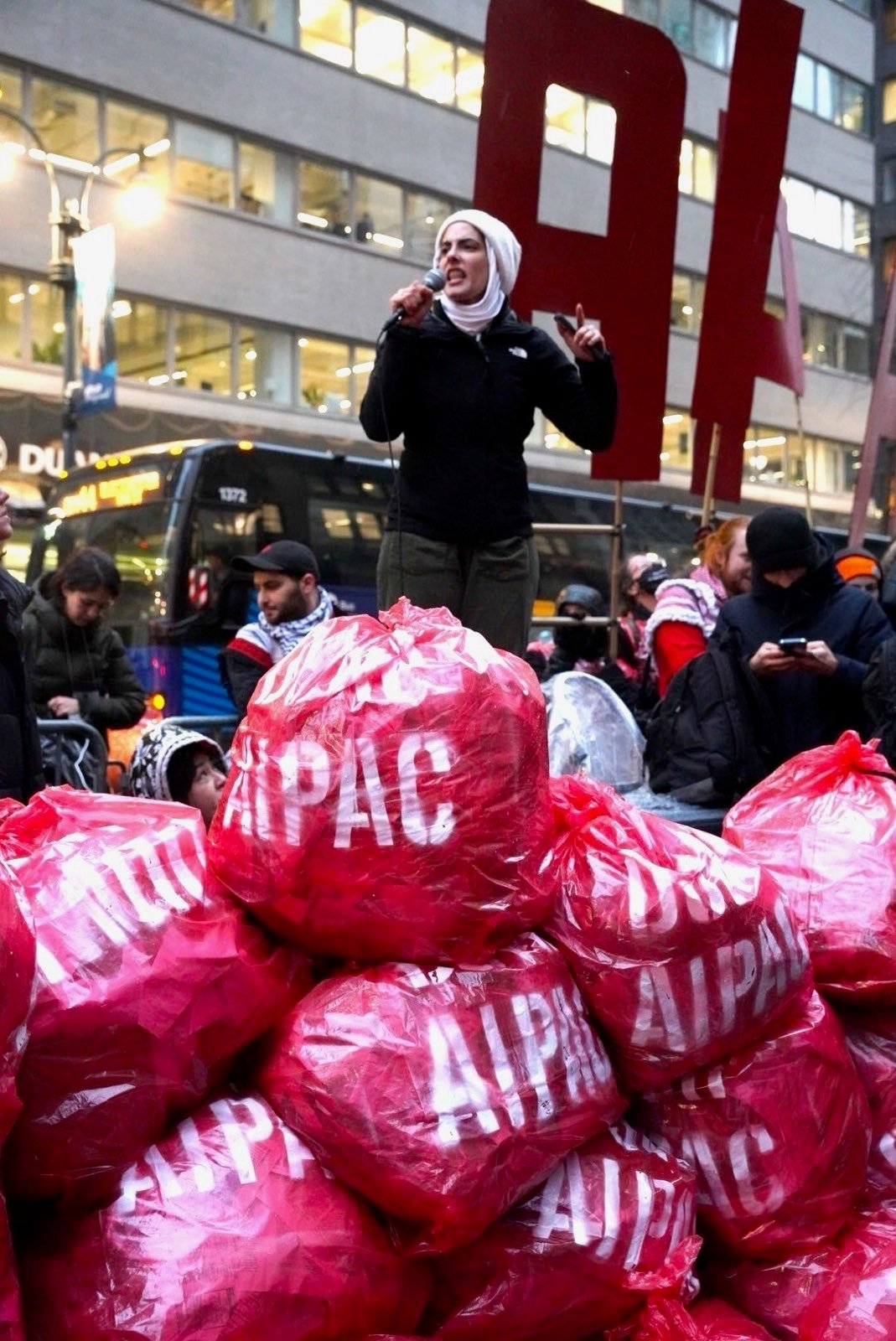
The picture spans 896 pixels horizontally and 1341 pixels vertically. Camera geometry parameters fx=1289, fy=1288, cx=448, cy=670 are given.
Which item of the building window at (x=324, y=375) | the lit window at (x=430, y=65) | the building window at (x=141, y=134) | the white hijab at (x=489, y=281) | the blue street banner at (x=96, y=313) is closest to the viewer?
the white hijab at (x=489, y=281)

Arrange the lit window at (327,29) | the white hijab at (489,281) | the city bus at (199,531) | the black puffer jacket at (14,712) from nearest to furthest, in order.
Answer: the black puffer jacket at (14,712)
the white hijab at (489,281)
the city bus at (199,531)
the lit window at (327,29)

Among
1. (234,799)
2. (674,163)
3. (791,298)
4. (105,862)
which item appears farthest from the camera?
(791,298)

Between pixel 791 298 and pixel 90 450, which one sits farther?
pixel 90 450

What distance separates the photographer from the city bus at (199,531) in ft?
38.3

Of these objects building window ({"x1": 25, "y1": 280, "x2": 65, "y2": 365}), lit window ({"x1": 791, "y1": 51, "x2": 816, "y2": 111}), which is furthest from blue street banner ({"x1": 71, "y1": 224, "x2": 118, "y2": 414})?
lit window ({"x1": 791, "y1": 51, "x2": 816, "y2": 111})

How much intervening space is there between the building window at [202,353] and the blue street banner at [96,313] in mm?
5931

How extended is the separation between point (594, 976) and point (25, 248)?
20.2m

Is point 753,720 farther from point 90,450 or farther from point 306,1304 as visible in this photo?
point 90,450

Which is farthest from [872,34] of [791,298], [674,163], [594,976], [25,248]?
[594,976]

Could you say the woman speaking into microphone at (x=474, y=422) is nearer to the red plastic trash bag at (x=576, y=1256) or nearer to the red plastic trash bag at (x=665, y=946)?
the red plastic trash bag at (x=665, y=946)

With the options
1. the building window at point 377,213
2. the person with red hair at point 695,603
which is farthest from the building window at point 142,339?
the person with red hair at point 695,603

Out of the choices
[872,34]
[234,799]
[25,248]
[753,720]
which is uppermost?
[872,34]

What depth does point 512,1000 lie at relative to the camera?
169cm

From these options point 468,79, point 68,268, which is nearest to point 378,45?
point 468,79
